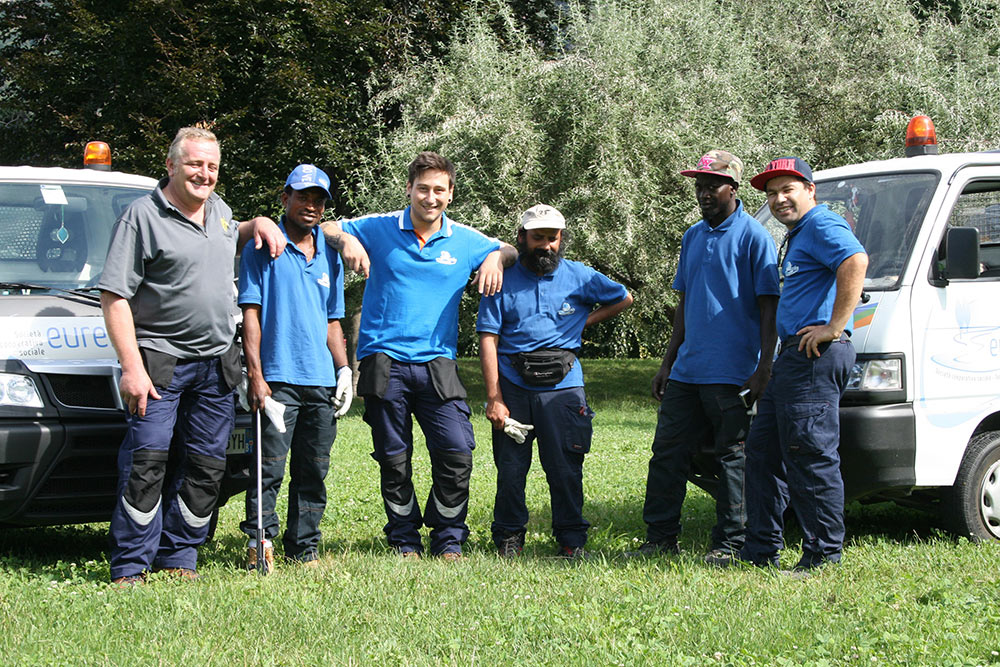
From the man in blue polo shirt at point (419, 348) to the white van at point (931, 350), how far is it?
2.09 metres

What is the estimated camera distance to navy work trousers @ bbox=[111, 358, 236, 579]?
197 inches

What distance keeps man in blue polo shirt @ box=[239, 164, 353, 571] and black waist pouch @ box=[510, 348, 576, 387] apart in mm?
983

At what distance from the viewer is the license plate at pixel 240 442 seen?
5652 millimetres

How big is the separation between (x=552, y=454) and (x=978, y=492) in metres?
2.39

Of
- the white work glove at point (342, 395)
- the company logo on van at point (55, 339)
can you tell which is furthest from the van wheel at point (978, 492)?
the company logo on van at point (55, 339)

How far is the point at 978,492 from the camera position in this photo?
228 inches

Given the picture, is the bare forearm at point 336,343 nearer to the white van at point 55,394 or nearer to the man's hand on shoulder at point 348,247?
the man's hand on shoulder at point 348,247

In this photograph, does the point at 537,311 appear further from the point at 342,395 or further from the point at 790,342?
the point at 790,342

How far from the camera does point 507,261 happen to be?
5.86 m

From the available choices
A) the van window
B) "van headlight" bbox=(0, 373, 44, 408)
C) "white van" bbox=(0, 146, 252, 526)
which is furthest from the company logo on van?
the van window

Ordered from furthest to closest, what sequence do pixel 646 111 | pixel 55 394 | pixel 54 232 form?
pixel 646 111, pixel 54 232, pixel 55 394

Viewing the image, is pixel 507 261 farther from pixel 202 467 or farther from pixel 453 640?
pixel 453 640

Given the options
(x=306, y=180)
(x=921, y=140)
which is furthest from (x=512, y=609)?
(x=921, y=140)

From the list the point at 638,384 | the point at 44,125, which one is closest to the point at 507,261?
the point at 44,125
